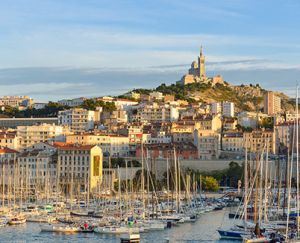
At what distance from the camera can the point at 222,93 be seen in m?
129

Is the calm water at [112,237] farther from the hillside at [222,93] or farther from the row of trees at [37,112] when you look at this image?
the hillside at [222,93]

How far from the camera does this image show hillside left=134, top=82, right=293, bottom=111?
400 feet

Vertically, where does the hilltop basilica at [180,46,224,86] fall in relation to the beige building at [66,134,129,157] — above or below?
above

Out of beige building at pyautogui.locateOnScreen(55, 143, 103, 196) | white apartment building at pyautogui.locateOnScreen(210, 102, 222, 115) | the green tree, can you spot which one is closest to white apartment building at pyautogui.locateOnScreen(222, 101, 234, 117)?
white apartment building at pyautogui.locateOnScreen(210, 102, 222, 115)

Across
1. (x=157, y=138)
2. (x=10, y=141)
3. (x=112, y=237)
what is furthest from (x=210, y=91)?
(x=112, y=237)

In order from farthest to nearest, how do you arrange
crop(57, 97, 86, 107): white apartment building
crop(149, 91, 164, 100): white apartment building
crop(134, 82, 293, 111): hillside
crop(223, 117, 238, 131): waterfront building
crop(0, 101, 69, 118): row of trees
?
crop(134, 82, 293, 111): hillside
crop(149, 91, 164, 100): white apartment building
crop(57, 97, 86, 107): white apartment building
crop(0, 101, 69, 118): row of trees
crop(223, 117, 238, 131): waterfront building

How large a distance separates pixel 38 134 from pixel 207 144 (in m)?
16.3

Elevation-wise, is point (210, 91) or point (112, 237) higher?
point (210, 91)

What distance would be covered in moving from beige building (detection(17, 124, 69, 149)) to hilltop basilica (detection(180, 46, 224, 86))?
147ft

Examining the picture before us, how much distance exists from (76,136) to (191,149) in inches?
405

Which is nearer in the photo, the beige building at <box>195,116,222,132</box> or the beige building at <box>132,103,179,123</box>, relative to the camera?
the beige building at <box>195,116,222,132</box>

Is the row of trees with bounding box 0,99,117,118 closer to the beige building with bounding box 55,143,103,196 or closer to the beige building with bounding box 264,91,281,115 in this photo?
the beige building with bounding box 264,91,281,115

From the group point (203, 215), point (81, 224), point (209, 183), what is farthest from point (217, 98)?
point (81, 224)

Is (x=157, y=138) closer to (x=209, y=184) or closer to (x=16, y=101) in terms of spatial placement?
(x=209, y=184)
